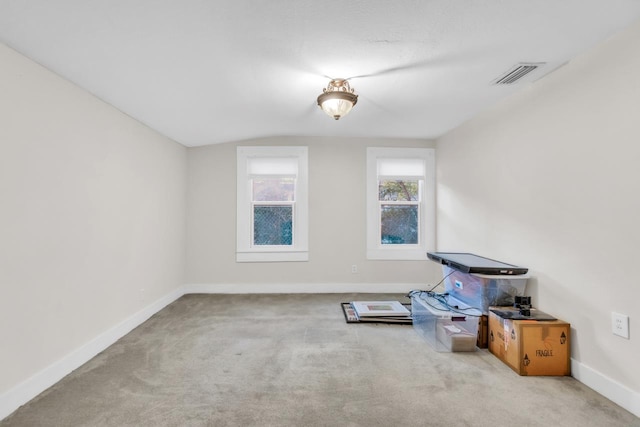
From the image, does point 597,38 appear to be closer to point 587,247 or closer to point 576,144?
point 576,144

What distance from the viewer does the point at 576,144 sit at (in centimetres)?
213

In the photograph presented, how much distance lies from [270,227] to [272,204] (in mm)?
360

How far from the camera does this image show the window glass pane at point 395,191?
4543mm

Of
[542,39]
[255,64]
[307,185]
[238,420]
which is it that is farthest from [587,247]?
[307,185]

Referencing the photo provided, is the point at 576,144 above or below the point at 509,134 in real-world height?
below

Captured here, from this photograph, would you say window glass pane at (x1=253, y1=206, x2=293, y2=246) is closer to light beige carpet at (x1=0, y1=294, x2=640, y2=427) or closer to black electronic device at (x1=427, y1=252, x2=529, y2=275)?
light beige carpet at (x1=0, y1=294, x2=640, y2=427)

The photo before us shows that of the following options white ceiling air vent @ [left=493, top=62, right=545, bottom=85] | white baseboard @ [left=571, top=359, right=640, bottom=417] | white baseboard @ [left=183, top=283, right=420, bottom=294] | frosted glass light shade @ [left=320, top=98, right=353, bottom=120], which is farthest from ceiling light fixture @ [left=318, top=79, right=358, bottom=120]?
white baseboard @ [left=183, top=283, right=420, bottom=294]

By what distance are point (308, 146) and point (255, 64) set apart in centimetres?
223

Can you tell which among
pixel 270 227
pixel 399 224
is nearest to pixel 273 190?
pixel 270 227

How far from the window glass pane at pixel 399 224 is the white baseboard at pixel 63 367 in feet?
11.1

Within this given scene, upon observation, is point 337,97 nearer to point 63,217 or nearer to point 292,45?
point 292,45

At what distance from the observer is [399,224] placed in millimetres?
4566

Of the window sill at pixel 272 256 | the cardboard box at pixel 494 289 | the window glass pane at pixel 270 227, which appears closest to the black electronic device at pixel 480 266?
the cardboard box at pixel 494 289

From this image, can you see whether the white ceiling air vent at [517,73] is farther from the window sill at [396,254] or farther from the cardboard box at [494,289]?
the window sill at [396,254]
